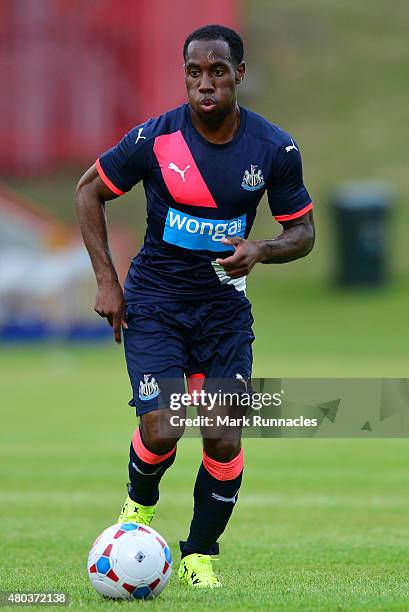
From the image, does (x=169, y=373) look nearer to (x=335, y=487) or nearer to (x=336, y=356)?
(x=335, y=487)

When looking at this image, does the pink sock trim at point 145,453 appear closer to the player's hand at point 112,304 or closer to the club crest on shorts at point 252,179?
the player's hand at point 112,304

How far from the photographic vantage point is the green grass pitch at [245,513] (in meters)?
6.62

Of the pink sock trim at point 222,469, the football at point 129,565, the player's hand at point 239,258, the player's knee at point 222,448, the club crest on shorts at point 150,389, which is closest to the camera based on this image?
the football at point 129,565

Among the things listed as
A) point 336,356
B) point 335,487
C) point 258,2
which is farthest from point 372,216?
point 335,487

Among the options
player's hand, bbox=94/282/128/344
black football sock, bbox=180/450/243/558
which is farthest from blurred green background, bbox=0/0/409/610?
player's hand, bbox=94/282/128/344

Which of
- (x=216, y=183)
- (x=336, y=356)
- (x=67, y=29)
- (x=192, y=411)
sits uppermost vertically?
(x=67, y=29)

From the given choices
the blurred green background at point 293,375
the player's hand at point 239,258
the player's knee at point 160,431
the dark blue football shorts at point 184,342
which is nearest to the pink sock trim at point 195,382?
the dark blue football shorts at point 184,342

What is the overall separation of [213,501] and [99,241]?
5.04ft

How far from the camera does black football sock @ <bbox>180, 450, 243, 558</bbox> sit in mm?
7098

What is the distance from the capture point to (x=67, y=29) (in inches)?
1543

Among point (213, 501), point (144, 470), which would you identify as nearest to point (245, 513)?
point (213, 501)

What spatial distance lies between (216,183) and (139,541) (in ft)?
6.20

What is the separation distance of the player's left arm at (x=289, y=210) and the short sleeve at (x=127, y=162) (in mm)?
692

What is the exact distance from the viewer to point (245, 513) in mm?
9969
